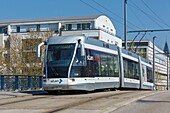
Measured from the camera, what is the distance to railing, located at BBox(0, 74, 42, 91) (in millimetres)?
26625

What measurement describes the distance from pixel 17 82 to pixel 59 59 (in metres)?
6.43

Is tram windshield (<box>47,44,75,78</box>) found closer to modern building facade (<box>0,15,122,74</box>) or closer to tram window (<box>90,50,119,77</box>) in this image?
tram window (<box>90,50,119,77</box>)

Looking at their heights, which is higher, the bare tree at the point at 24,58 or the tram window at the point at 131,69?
the bare tree at the point at 24,58

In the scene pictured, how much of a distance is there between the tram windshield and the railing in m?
5.44

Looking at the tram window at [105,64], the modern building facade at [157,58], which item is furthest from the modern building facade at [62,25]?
the tram window at [105,64]

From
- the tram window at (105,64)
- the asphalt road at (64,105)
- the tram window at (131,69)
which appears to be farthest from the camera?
the tram window at (131,69)

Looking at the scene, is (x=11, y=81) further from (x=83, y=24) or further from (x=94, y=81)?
(x=83, y=24)

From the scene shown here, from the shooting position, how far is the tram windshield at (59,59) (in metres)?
21.6

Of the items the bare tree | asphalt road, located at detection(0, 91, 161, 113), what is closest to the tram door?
asphalt road, located at detection(0, 91, 161, 113)

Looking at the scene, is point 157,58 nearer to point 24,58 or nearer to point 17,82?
point 24,58

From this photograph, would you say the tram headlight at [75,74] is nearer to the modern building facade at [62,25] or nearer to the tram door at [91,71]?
the tram door at [91,71]

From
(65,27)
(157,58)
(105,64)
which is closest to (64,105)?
(105,64)

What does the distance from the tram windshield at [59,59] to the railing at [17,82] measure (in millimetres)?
5442

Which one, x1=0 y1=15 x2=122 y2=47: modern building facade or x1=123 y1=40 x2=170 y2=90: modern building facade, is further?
x1=123 y1=40 x2=170 y2=90: modern building facade
